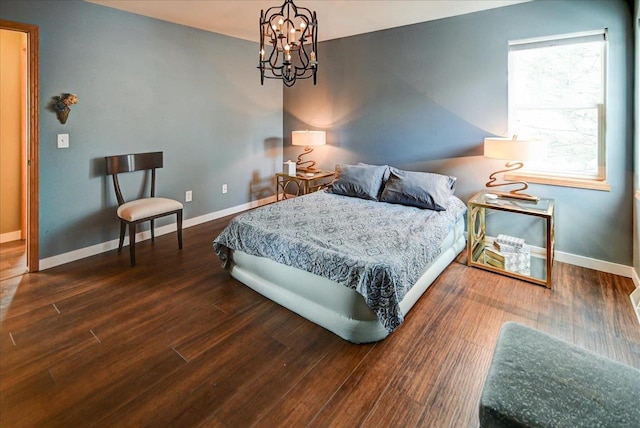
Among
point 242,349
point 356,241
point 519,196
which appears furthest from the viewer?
point 519,196

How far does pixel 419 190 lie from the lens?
11.2 feet

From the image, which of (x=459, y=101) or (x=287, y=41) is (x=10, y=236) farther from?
(x=459, y=101)

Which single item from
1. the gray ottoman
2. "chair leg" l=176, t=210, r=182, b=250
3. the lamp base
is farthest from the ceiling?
the gray ottoman

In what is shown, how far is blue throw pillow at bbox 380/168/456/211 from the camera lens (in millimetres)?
3352

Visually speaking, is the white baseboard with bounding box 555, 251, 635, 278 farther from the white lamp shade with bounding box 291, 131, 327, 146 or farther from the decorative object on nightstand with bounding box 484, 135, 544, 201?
the white lamp shade with bounding box 291, 131, 327, 146

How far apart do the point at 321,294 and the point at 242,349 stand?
61 centimetres

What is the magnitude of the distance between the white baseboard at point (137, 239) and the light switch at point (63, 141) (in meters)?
1.04

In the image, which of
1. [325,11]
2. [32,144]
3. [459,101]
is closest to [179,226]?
[32,144]

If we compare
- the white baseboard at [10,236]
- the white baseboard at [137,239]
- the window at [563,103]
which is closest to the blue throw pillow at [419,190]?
the window at [563,103]

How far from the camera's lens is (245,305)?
2.58m

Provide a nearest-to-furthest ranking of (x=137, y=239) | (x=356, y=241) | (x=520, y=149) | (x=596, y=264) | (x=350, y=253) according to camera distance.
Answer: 1. (x=350, y=253)
2. (x=356, y=241)
3. (x=520, y=149)
4. (x=596, y=264)
5. (x=137, y=239)

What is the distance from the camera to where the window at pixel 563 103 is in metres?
3.04

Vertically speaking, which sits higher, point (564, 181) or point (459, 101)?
point (459, 101)

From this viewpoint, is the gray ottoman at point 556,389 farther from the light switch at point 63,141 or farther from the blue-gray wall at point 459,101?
the light switch at point 63,141
